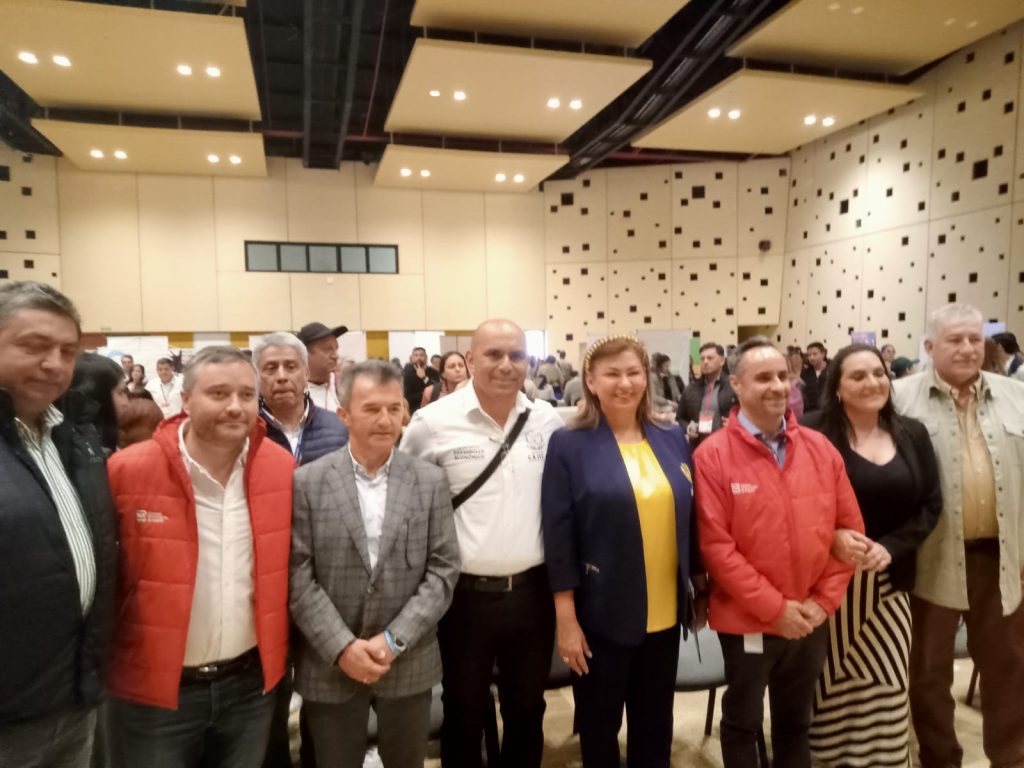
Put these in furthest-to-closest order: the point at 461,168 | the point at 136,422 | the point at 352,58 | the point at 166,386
Result: the point at 461,168 → the point at 166,386 → the point at 352,58 → the point at 136,422

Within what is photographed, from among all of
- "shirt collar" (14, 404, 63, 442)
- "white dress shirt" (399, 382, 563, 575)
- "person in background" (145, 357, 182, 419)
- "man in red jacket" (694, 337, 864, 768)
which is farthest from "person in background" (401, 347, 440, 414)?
"shirt collar" (14, 404, 63, 442)

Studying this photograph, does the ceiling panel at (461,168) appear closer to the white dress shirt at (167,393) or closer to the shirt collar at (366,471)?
the white dress shirt at (167,393)

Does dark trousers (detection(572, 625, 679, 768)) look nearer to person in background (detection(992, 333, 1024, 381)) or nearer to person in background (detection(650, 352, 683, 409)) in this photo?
person in background (detection(992, 333, 1024, 381))

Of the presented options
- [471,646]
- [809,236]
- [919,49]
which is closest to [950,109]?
[919,49]

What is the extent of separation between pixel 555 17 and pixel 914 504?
23.4 ft

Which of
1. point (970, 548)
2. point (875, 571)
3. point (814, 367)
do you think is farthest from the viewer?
point (814, 367)

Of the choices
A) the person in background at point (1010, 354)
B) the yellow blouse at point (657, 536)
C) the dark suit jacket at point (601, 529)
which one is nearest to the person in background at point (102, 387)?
the dark suit jacket at point (601, 529)

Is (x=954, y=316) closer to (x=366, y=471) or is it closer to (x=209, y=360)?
(x=366, y=471)

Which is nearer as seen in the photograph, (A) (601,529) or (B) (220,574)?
(B) (220,574)

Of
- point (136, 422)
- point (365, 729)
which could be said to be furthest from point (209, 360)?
point (136, 422)

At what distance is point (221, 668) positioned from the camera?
→ 65.0 inches

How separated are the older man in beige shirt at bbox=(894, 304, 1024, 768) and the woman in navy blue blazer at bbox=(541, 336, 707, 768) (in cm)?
111

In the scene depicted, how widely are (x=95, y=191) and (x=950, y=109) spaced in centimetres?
1596

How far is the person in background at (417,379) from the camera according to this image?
7.40 meters
